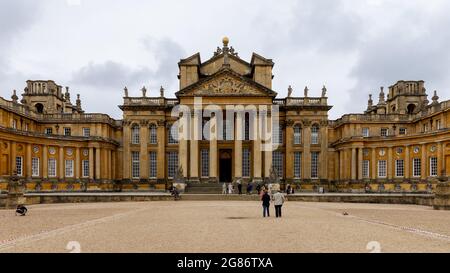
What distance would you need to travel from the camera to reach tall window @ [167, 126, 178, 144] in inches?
2004

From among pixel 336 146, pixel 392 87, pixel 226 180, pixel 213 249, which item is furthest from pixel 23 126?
pixel 392 87

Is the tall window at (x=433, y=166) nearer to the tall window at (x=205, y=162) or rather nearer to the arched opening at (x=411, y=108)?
the arched opening at (x=411, y=108)

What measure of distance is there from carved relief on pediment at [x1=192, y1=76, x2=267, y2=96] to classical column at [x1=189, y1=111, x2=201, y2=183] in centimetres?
299

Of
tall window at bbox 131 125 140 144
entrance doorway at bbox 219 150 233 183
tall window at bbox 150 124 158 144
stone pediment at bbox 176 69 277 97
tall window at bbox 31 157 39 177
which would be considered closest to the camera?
tall window at bbox 31 157 39 177

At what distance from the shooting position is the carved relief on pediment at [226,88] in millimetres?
46219

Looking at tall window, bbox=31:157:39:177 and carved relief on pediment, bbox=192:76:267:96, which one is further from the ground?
carved relief on pediment, bbox=192:76:267:96

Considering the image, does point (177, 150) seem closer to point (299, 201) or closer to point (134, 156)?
point (134, 156)

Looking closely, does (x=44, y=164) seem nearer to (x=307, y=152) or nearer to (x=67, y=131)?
(x=67, y=131)

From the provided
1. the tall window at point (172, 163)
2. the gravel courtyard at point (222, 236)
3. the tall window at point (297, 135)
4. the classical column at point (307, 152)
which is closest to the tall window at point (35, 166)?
the tall window at point (172, 163)

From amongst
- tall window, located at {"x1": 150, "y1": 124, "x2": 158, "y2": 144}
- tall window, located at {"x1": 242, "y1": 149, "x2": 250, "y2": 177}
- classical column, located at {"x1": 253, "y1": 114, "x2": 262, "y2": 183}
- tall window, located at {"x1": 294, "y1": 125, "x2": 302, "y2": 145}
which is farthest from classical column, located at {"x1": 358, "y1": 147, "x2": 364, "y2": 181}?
tall window, located at {"x1": 150, "y1": 124, "x2": 158, "y2": 144}

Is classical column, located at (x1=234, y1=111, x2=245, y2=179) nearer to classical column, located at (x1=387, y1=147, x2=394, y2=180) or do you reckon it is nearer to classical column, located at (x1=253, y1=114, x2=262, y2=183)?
classical column, located at (x1=253, y1=114, x2=262, y2=183)

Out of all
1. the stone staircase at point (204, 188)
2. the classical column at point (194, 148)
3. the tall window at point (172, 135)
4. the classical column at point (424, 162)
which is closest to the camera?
the stone staircase at point (204, 188)

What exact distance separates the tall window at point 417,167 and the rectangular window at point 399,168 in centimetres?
149
